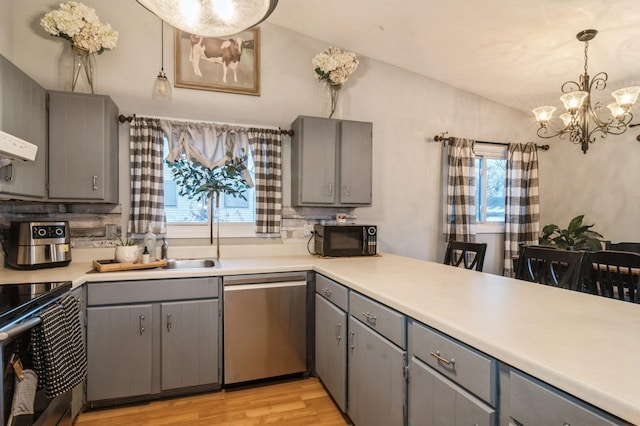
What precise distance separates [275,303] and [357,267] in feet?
2.09

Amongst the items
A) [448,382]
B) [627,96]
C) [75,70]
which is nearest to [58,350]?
[448,382]

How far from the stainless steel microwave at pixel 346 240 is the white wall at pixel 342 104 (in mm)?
482

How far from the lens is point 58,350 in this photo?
142 centimetres

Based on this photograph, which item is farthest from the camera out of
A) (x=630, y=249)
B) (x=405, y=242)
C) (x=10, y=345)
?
(x=405, y=242)

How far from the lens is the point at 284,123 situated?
308 centimetres

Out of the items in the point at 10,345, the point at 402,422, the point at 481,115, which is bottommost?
the point at 402,422

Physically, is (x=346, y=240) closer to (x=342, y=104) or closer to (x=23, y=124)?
(x=342, y=104)

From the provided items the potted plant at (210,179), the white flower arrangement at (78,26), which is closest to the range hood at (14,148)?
the potted plant at (210,179)

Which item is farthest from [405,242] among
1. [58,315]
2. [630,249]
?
[58,315]

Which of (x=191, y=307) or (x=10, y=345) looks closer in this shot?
(x=10, y=345)

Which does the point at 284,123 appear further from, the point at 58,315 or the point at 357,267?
the point at 58,315

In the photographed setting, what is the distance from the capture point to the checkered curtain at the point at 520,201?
3.76 metres

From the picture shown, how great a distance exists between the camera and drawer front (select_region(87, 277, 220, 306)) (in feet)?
6.73

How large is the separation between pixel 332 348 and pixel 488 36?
2.65 metres
